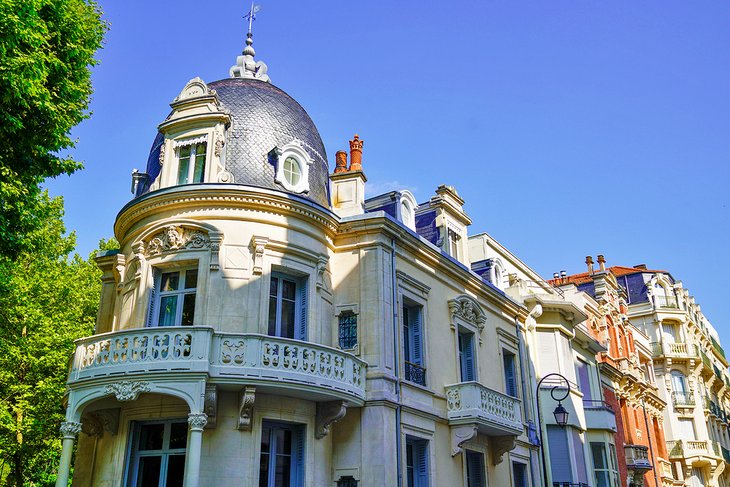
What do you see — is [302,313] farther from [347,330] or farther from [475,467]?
[475,467]

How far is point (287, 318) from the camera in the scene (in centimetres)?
1641

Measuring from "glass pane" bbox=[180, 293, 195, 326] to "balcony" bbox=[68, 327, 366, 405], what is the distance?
180cm

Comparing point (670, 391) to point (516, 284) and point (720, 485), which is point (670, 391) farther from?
point (516, 284)

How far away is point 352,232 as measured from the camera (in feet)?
58.3

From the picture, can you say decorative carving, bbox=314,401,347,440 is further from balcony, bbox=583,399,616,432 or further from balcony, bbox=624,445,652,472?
balcony, bbox=624,445,652,472

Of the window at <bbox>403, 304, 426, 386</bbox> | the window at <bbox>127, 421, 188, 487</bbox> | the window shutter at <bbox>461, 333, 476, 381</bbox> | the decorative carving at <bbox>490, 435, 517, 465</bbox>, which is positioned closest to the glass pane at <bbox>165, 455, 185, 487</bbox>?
the window at <bbox>127, 421, 188, 487</bbox>

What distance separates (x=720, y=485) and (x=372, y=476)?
41.9 metres

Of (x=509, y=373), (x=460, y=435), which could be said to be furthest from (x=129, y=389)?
(x=509, y=373)

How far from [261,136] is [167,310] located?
4.88 m

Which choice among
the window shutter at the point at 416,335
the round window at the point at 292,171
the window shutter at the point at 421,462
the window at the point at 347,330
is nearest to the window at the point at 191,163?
the round window at the point at 292,171

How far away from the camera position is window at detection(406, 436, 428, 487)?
1720 cm

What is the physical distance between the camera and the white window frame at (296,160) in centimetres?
1705

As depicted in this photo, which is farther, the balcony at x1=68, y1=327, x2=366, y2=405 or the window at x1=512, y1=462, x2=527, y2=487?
the window at x1=512, y1=462, x2=527, y2=487

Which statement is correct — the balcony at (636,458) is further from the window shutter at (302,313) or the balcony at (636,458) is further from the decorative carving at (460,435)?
the window shutter at (302,313)
